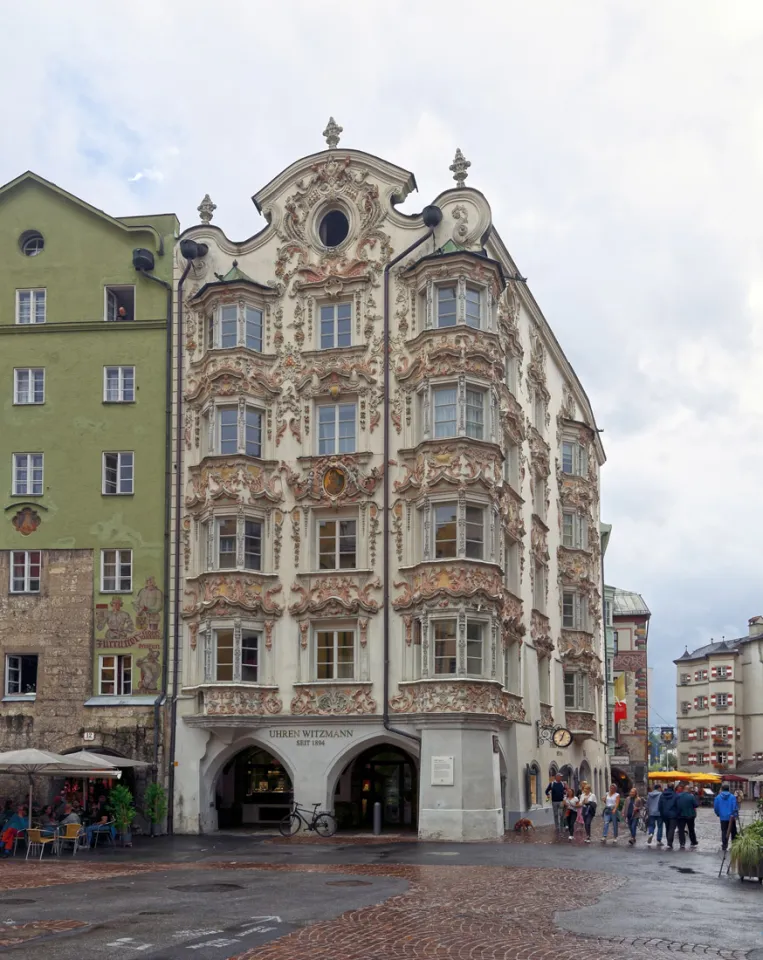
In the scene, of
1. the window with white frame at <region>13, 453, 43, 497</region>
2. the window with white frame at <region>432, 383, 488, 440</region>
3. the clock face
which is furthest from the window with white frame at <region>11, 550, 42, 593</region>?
the clock face

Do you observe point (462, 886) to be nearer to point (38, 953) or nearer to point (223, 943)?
point (223, 943)

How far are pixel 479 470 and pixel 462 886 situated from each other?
61.1 feet

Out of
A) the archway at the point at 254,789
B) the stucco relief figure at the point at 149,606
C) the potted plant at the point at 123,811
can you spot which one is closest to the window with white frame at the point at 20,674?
the stucco relief figure at the point at 149,606

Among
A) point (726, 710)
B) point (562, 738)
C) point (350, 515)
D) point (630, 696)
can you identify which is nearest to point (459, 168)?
point (350, 515)

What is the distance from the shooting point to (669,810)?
36875 mm

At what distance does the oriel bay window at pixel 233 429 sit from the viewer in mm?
43875

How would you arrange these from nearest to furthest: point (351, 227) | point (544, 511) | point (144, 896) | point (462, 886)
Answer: point (144, 896) < point (462, 886) < point (351, 227) < point (544, 511)

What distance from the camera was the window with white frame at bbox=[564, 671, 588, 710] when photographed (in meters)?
54.4

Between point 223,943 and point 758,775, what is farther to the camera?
point 758,775

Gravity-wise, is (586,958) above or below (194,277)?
below

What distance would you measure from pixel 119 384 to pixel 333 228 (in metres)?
9.50

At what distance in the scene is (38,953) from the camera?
16.8 m

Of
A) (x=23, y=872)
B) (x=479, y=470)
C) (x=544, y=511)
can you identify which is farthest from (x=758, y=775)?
(x=23, y=872)

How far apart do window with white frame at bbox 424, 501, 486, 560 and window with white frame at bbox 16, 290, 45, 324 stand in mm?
16703
